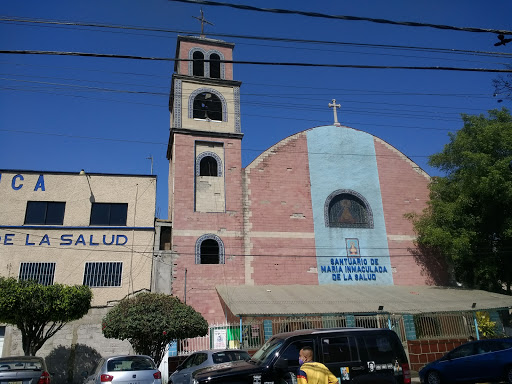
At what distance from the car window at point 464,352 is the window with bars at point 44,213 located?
17.9 m

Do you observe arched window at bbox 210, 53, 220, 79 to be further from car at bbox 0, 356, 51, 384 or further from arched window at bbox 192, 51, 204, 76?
car at bbox 0, 356, 51, 384

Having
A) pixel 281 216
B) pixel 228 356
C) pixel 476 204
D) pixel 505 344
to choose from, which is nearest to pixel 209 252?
pixel 281 216

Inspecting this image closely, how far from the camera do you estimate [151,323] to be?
14148mm

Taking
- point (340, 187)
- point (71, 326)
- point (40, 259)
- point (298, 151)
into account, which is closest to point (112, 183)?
point (40, 259)

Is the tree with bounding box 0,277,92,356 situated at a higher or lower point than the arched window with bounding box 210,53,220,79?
lower

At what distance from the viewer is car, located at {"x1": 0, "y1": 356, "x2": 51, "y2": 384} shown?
9508mm

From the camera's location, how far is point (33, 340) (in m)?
15.3

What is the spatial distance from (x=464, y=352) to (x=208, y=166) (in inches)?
613

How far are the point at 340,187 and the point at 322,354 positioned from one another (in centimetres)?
1687

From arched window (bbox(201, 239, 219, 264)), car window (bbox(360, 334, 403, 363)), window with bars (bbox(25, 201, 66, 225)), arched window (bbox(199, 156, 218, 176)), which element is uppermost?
arched window (bbox(199, 156, 218, 176))

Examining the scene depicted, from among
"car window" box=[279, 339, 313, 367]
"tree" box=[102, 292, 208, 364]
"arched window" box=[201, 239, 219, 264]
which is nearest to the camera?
"car window" box=[279, 339, 313, 367]

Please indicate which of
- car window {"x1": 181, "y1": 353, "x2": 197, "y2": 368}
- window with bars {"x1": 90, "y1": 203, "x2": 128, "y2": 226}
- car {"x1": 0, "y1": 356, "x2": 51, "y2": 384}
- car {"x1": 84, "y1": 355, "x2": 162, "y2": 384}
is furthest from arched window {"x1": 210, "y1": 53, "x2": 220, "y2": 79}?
car {"x1": 0, "y1": 356, "x2": 51, "y2": 384}

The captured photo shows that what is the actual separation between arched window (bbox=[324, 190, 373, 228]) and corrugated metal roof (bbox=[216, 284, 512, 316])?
3659 mm

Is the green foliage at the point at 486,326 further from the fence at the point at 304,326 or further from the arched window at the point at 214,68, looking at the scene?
the arched window at the point at 214,68
